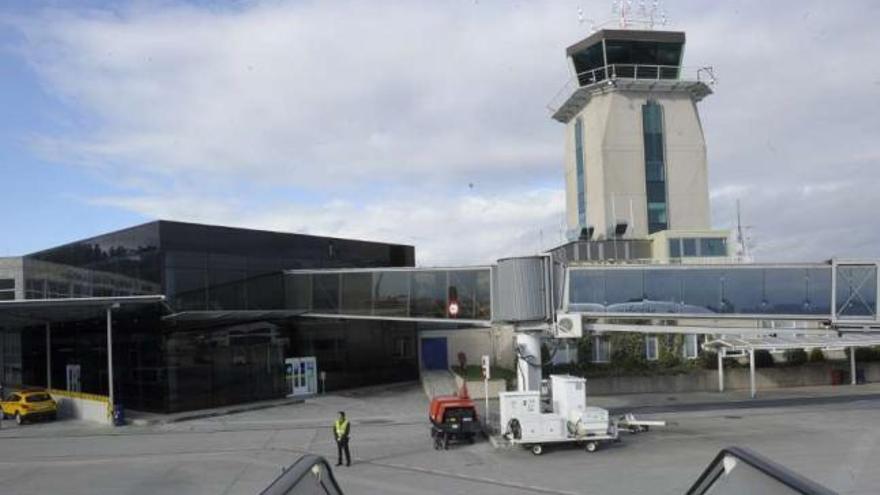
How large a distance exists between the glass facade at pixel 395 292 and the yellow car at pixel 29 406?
42.1 feet

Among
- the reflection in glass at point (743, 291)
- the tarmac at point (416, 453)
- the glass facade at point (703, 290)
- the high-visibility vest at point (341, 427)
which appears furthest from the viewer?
the reflection in glass at point (743, 291)

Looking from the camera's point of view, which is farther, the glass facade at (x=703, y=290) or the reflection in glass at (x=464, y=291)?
the reflection in glass at (x=464, y=291)

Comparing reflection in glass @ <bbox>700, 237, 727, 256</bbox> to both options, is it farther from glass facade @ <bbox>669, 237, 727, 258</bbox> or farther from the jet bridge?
the jet bridge

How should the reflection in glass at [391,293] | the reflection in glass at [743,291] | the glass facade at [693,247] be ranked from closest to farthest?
the reflection in glass at [743,291]
the reflection in glass at [391,293]
the glass facade at [693,247]

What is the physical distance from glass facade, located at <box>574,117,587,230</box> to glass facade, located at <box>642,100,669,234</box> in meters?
Result: 5.37

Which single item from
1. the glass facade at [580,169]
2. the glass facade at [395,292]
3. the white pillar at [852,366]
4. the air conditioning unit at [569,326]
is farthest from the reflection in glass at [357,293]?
the white pillar at [852,366]

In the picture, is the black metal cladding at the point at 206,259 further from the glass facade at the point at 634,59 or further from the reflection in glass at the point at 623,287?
the glass facade at the point at 634,59

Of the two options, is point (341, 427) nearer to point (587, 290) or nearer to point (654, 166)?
point (587, 290)

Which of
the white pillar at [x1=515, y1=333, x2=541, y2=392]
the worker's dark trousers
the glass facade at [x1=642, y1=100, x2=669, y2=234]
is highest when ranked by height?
the glass facade at [x1=642, y1=100, x2=669, y2=234]

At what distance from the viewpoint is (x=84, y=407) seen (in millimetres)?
41125

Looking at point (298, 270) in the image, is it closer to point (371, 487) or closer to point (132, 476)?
point (132, 476)

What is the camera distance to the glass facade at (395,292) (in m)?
38.9

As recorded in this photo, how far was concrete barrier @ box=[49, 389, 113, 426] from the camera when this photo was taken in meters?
39.2

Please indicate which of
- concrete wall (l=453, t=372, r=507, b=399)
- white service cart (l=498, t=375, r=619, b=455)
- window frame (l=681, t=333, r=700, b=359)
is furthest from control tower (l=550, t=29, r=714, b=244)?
white service cart (l=498, t=375, r=619, b=455)
